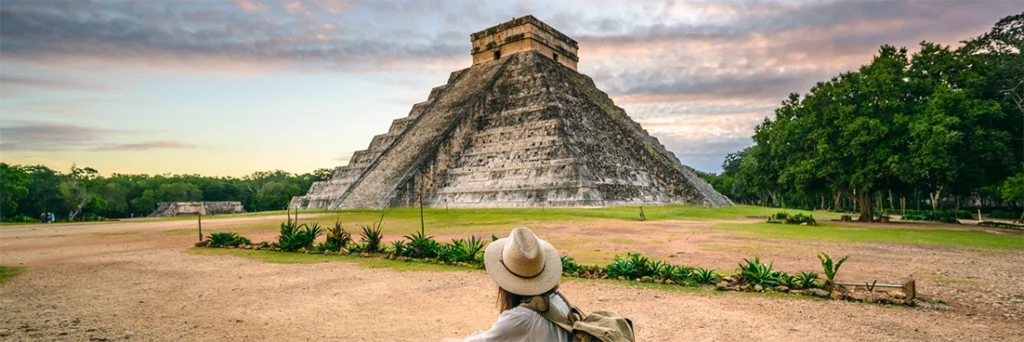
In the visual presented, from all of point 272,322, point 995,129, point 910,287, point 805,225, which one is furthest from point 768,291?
point 995,129

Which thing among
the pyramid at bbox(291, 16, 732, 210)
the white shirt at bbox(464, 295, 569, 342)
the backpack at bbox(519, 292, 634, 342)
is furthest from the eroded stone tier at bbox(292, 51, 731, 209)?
the white shirt at bbox(464, 295, 569, 342)

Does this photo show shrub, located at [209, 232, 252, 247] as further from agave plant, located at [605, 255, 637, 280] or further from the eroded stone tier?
the eroded stone tier

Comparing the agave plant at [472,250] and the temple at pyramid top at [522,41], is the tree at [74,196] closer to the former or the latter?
the temple at pyramid top at [522,41]

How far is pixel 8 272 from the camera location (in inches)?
365

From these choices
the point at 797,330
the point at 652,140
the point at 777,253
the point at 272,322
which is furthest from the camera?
the point at 652,140

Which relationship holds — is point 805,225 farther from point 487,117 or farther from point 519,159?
point 487,117

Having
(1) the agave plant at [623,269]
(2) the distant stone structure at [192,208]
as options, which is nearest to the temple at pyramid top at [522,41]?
(2) the distant stone structure at [192,208]

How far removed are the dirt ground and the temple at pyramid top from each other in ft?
98.9

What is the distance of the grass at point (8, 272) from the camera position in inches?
337

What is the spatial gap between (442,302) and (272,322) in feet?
6.04

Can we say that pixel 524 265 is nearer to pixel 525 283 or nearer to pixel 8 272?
pixel 525 283

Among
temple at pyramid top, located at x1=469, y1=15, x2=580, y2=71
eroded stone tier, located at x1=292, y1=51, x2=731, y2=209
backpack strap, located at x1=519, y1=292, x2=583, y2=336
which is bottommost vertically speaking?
backpack strap, located at x1=519, y1=292, x2=583, y2=336

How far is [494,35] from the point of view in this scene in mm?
40531

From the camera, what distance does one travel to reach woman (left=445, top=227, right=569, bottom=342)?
8.07 ft
